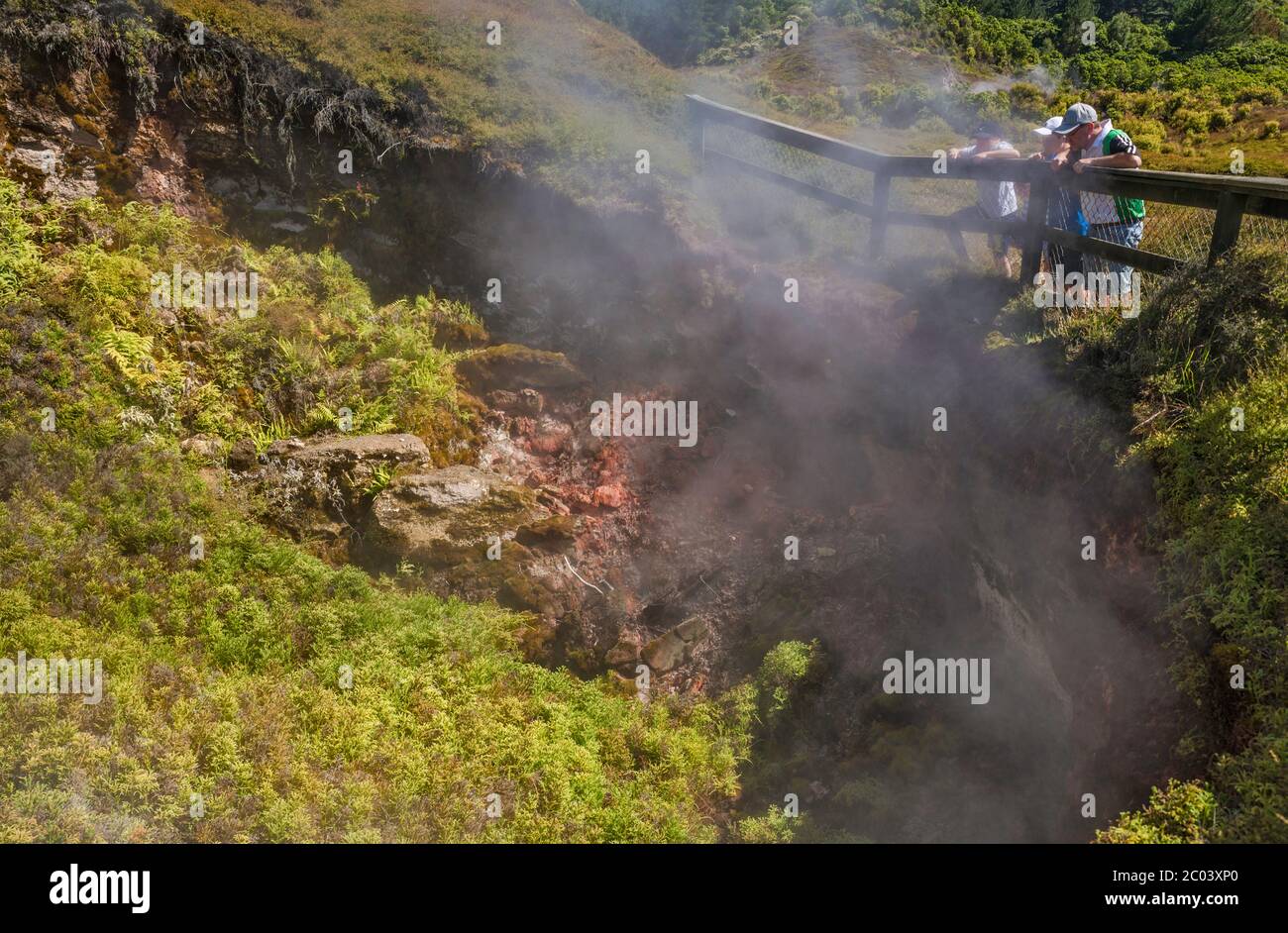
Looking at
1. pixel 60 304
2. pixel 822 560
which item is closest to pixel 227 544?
pixel 60 304

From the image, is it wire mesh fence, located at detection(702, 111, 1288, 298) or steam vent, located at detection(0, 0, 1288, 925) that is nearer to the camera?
steam vent, located at detection(0, 0, 1288, 925)

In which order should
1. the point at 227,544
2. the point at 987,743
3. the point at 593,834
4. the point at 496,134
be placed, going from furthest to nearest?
the point at 496,134 < the point at 227,544 < the point at 987,743 < the point at 593,834

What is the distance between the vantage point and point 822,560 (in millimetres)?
8609

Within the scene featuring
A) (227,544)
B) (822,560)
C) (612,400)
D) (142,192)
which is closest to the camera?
(227,544)

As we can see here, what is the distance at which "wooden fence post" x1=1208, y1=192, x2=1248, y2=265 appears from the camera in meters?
6.03

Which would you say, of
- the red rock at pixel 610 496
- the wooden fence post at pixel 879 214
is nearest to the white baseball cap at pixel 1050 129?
the wooden fence post at pixel 879 214

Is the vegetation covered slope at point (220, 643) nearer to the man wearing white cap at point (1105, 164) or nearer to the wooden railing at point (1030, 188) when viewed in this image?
the wooden railing at point (1030, 188)

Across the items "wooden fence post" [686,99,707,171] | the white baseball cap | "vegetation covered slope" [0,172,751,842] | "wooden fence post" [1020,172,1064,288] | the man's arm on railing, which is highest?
"wooden fence post" [686,99,707,171]

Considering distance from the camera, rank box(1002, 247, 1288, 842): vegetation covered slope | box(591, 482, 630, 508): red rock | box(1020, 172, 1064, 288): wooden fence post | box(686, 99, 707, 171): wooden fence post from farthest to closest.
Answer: box(686, 99, 707, 171): wooden fence post
box(591, 482, 630, 508): red rock
box(1020, 172, 1064, 288): wooden fence post
box(1002, 247, 1288, 842): vegetation covered slope

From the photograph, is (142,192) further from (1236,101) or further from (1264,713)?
(1236,101)

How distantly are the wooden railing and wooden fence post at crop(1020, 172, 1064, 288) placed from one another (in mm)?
11

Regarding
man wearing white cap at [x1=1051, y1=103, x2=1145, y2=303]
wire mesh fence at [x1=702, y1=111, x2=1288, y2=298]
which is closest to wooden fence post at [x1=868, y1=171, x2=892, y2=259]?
wire mesh fence at [x1=702, y1=111, x2=1288, y2=298]

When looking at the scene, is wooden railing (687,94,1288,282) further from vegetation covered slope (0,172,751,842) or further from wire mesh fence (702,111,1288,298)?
vegetation covered slope (0,172,751,842)

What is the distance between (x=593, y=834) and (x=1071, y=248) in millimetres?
7578
